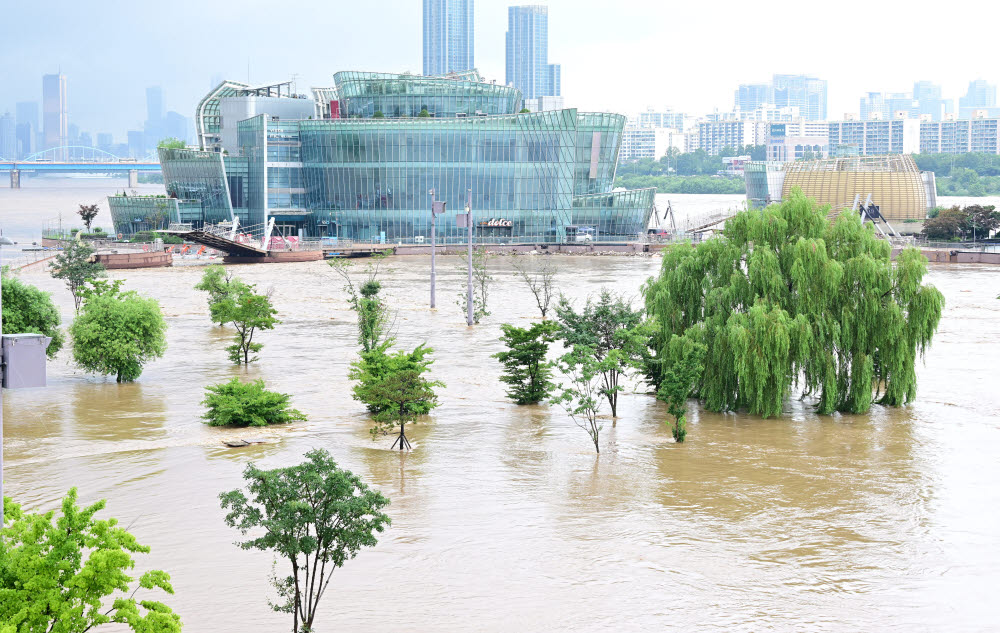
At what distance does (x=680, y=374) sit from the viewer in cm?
3444

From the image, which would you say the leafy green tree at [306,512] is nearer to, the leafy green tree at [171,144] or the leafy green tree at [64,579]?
the leafy green tree at [64,579]

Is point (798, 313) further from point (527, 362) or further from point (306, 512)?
point (306, 512)

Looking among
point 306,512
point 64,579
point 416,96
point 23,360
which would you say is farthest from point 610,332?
point 416,96

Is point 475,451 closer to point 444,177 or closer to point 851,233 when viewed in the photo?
point 851,233

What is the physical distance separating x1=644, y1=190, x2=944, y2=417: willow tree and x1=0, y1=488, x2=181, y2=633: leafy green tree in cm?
2371

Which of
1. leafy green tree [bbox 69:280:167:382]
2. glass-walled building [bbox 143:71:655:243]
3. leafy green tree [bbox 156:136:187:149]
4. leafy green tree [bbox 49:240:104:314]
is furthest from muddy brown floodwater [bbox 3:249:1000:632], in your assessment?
leafy green tree [bbox 156:136:187:149]

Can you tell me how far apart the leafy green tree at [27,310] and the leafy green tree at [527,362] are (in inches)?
625

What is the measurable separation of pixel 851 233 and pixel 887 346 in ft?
13.1

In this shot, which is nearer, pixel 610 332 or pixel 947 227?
pixel 610 332

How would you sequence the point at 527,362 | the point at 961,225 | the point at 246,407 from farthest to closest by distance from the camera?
the point at 961,225, the point at 527,362, the point at 246,407

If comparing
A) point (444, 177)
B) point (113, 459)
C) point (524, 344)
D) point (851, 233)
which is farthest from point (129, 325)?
point (444, 177)

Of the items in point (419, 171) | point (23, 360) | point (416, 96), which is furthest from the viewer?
point (416, 96)

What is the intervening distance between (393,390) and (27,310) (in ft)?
52.8

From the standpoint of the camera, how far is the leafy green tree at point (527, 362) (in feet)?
127
